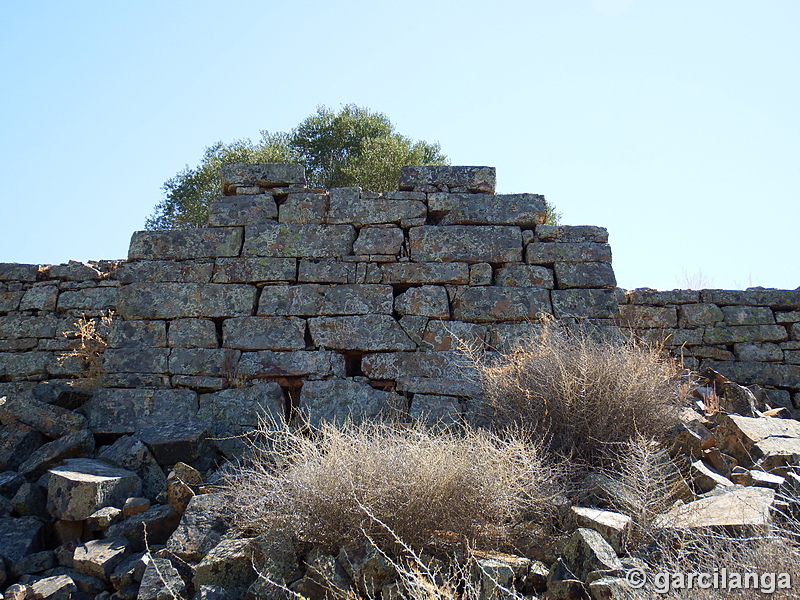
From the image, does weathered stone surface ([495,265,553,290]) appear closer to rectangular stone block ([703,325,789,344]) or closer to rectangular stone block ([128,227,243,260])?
rectangular stone block ([128,227,243,260])

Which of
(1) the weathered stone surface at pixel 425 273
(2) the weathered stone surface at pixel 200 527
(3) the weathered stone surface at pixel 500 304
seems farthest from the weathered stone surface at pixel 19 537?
(3) the weathered stone surface at pixel 500 304

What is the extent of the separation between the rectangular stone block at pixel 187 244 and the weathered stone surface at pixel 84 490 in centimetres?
252

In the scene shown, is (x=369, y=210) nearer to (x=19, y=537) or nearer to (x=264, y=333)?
(x=264, y=333)

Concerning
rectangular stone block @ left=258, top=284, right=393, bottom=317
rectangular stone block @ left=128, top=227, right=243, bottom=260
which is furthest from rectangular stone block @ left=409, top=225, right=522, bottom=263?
rectangular stone block @ left=128, top=227, right=243, bottom=260

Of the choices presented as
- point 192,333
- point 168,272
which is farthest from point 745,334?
point 168,272

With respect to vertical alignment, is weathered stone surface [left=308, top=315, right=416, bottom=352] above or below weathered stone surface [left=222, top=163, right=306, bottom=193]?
below

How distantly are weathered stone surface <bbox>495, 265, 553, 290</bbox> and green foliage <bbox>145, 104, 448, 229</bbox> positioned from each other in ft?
27.3

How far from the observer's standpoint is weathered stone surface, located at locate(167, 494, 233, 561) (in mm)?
3893

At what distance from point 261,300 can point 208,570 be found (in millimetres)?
3059

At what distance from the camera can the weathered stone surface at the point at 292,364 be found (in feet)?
19.7

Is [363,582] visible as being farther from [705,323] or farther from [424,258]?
[705,323]

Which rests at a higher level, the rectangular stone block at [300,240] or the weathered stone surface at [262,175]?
the weathered stone surface at [262,175]

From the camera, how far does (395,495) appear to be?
12.2 ft

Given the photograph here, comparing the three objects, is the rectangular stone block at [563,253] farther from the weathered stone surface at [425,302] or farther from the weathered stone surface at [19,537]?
the weathered stone surface at [19,537]
